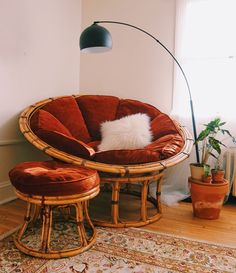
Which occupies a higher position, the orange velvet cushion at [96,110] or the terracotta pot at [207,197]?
the orange velvet cushion at [96,110]

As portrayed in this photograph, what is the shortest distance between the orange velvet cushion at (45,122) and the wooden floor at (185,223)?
0.69 meters

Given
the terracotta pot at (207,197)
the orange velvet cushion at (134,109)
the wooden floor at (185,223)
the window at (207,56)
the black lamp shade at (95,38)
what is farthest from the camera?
the orange velvet cushion at (134,109)

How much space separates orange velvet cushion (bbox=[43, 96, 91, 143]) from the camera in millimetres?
2391

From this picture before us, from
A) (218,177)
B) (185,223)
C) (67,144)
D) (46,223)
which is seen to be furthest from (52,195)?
(218,177)

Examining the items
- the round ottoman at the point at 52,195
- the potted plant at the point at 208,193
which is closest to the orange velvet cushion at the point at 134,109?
the potted plant at the point at 208,193

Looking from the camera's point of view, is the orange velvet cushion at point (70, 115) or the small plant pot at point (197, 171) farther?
the orange velvet cushion at point (70, 115)

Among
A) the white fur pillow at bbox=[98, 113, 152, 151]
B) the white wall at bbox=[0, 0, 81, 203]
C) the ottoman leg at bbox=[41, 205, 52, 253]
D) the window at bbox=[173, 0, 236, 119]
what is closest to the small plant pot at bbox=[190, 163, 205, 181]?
the white fur pillow at bbox=[98, 113, 152, 151]

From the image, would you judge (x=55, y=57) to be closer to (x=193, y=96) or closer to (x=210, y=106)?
(x=193, y=96)

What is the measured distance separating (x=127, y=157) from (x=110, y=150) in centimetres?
16

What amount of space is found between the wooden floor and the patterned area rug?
0.14 metres

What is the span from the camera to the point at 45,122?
83.2 inches

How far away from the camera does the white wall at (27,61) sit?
7.45 ft

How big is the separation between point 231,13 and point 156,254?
7.05ft

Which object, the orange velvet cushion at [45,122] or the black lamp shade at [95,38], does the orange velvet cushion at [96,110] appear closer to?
the orange velvet cushion at [45,122]
